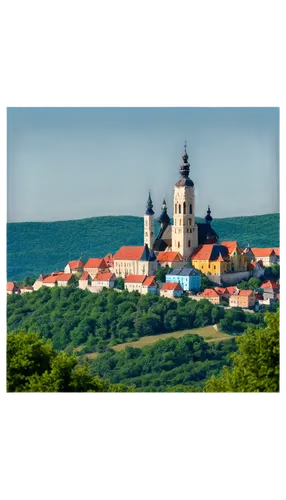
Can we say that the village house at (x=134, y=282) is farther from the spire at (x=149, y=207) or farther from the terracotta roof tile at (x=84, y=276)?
the spire at (x=149, y=207)

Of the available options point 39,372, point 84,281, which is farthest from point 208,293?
point 39,372

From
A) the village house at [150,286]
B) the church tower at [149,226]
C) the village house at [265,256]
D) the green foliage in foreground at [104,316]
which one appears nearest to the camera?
the church tower at [149,226]

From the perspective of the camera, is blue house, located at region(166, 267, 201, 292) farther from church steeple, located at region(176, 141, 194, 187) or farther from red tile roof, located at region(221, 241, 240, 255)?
church steeple, located at region(176, 141, 194, 187)

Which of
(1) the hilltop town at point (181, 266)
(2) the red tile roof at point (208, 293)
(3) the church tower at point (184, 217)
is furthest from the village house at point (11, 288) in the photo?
(2) the red tile roof at point (208, 293)

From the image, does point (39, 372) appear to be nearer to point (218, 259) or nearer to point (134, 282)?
point (134, 282)
